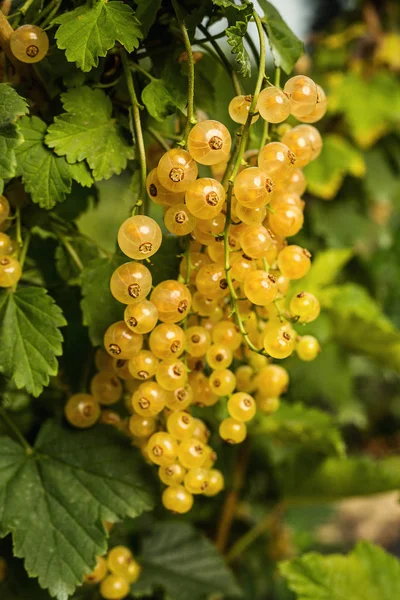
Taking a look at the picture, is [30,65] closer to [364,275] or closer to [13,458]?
[13,458]

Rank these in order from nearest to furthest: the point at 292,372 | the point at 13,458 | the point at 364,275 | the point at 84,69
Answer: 1. the point at 84,69
2. the point at 13,458
3. the point at 292,372
4. the point at 364,275

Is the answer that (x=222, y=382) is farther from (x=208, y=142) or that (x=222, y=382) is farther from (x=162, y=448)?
(x=208, y=142)

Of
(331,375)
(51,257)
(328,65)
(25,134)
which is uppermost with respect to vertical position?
(328,65)

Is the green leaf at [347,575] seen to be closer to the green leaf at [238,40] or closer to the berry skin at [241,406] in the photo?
the berry skin at [241,406]

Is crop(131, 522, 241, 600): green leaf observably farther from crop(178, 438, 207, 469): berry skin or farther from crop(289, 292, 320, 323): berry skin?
crop(289, 292, 320, 323): berry skin

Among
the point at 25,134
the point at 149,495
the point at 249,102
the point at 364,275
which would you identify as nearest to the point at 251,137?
the point at 249,102
